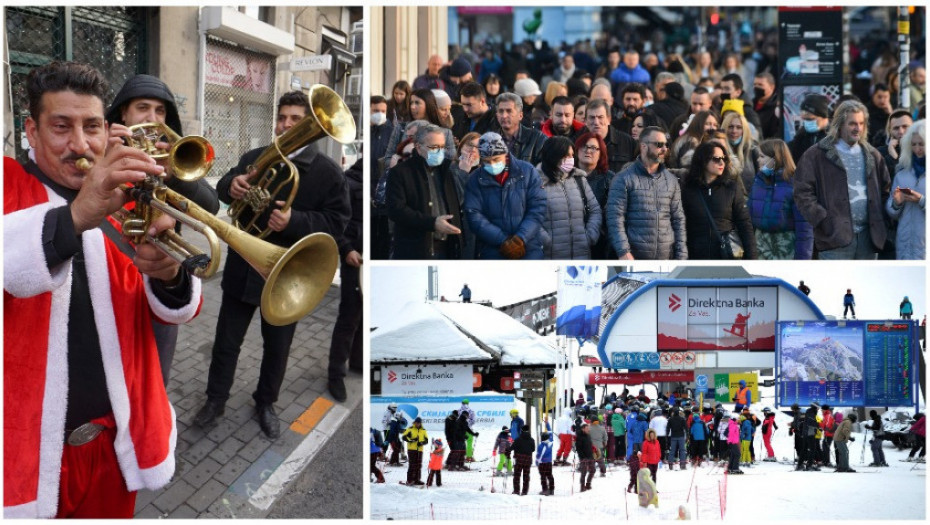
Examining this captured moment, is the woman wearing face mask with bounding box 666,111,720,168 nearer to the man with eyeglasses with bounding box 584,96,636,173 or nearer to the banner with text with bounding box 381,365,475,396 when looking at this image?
the man with eyeglasses with bounding box 584,96,636,173

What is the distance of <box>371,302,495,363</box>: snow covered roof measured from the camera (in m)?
4.02

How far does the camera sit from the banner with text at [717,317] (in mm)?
4262

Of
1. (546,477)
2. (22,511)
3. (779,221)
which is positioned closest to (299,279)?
(22,511)

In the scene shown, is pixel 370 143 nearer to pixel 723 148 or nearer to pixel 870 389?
pixel 723 148

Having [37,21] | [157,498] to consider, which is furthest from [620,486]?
[37,21]

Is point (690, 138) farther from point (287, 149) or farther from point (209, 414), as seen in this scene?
point (209, 414)

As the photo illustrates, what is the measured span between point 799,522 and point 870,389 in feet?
2.91

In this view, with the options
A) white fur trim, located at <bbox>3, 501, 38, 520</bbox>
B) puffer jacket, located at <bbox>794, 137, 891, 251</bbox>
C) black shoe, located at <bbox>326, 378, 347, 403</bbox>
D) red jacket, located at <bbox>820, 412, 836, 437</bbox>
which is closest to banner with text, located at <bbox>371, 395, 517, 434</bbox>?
black shoe, located at <bbox>326, 378, 347, 403</bbox>

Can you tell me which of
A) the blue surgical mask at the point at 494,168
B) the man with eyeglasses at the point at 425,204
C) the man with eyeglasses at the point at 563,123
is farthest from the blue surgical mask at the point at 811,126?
the man with eyeglasses at the point at 425,204

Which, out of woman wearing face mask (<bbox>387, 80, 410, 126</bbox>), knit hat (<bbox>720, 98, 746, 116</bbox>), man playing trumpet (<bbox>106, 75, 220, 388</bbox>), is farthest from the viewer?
knit hat (<bbox>720, 98, 746, 116</bbox>)

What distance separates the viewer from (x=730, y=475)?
4.24m

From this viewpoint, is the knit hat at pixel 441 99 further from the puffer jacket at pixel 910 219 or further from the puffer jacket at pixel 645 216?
the puffer jacket at pixel 910 219

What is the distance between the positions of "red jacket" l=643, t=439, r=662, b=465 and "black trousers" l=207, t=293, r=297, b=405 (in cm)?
208

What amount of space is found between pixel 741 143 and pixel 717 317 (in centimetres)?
137
